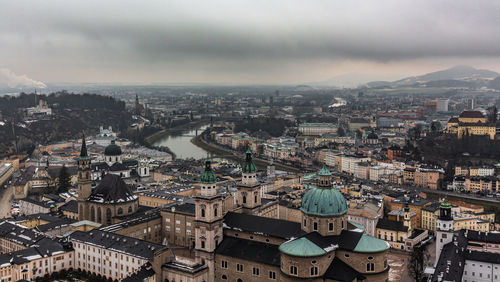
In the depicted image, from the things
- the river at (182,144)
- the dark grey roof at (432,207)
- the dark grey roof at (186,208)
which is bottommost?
the river at (182,144)

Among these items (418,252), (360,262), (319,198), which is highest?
(319,198)

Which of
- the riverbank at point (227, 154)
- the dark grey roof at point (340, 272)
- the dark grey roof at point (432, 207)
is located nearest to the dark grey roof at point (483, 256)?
the dark grey roof at point (340, 272)

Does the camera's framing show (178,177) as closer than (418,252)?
No

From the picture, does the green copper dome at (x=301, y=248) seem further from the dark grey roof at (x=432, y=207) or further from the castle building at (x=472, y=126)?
the castle building at (x=472, y=126)

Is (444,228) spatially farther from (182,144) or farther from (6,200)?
(182,144)

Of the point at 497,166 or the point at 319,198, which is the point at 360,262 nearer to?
the point at 319,198

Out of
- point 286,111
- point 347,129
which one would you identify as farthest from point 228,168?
point 286,111

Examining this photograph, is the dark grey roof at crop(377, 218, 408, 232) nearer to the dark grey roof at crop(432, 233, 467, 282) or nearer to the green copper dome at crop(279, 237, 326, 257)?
the dark grey roof at crop(432, 233, 467, 282)

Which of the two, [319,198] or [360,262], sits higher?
[319,198]
